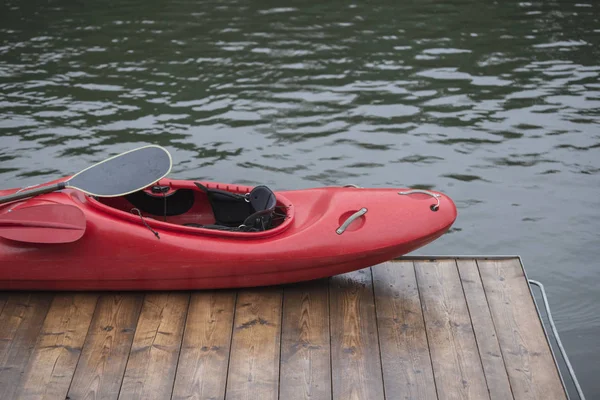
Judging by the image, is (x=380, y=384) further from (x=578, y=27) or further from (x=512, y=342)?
(x=578, y=27)

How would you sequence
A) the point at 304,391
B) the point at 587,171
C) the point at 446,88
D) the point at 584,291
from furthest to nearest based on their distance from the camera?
1. the point at 446,88
2. the point at 587,171
3. the point at 584,291
4. the point at 304,391

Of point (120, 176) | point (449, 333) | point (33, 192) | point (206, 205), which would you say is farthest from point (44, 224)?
point (449, 333)

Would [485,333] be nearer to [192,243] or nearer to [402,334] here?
[402,334]

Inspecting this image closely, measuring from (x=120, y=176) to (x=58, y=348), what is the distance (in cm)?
82

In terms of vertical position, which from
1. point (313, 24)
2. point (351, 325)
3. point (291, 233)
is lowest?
point (313, 24)

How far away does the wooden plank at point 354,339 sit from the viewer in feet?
9.68

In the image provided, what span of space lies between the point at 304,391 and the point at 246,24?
210 inches

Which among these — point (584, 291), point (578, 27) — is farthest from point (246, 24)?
point (584, 291)

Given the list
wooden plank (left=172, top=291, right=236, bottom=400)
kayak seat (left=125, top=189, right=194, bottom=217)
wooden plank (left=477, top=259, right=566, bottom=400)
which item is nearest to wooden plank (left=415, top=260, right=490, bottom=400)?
wooden plank (left=477, top=259, right=566, bottom=400)

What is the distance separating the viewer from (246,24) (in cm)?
759

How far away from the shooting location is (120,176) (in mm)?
3465

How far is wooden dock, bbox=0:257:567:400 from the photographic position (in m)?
2.94

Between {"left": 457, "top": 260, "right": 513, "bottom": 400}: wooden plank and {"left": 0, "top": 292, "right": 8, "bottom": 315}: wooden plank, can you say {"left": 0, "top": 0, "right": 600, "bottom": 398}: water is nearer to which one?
{"left": 457, "top": 260, "right": 513, "bottom": 400}: wooden plank

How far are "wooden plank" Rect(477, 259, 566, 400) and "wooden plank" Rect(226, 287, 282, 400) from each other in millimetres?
951
